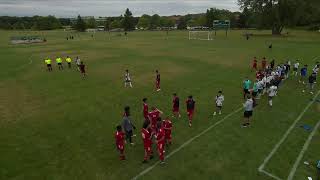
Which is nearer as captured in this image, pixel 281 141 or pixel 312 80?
pixel 281 141

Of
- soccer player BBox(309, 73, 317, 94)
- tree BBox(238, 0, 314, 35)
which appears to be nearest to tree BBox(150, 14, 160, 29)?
tree BBox(238, 0, 314, 35)

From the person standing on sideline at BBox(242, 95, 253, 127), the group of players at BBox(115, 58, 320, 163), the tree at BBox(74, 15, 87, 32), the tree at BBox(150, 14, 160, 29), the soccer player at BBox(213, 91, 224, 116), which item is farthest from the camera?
the tree at BBox(150, 14, 160, 29)

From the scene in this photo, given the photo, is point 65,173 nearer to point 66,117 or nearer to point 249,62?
point 66,117

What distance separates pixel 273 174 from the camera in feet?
34.9

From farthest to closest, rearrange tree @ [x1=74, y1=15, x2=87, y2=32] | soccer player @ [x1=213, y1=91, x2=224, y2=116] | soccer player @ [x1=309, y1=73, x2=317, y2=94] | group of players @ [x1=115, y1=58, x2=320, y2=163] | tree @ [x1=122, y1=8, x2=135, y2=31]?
tree @ [x1=122, y1=8, x2=135, y2=31] → tree @ [x1=74, y1=15, x2=87, y2=32] → soccer player @ [x1=309, y1=73, x2=317, y2=94] → soccer player @ [x1=213, y1=91, x2=224, y2=116] → group of players @ [x1=115, y1=58, x2=320, y2=163]

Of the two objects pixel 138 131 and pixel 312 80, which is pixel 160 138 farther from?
pixel 312 80

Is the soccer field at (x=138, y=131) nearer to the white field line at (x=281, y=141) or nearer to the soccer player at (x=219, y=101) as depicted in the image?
the white field line at (x=281, y=141)

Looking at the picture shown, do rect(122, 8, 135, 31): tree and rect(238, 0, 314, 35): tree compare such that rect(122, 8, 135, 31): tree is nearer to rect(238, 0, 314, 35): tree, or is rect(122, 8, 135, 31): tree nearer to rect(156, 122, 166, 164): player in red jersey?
rect(238, 0, 314, 35): tree

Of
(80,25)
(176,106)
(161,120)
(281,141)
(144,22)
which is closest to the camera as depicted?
(161,120)

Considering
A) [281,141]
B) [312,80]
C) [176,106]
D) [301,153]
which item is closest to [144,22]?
[312,80]

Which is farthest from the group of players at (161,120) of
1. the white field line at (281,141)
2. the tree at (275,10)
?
the tree at (275,10)

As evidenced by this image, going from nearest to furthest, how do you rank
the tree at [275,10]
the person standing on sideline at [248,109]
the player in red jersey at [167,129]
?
the player in red jersey at [167,129], the person standing on sideline at [248,109], the tree at [275,10]

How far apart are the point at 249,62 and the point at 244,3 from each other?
49.4m

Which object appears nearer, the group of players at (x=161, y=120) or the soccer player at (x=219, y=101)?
the group of players at (x=161, y=120)
